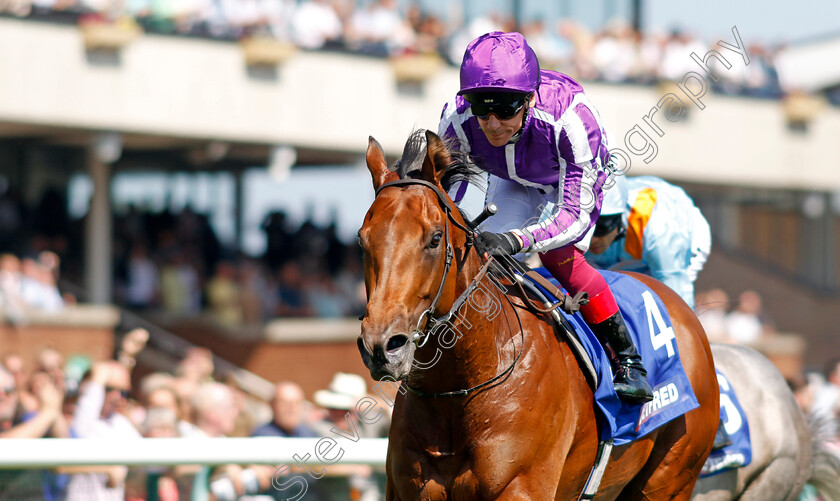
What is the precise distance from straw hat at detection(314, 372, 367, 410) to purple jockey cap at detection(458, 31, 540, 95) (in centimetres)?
305

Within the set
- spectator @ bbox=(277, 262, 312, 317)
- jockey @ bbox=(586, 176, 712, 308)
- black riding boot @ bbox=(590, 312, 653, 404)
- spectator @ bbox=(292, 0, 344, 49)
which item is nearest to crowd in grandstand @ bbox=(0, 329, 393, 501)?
black riding boot @ bbox=(590, 312, 653, 404)

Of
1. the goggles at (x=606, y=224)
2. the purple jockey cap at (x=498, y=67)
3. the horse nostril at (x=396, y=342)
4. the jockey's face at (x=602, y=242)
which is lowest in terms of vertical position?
the jockey's face at (x=602, y=242)

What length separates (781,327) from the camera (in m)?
19.1

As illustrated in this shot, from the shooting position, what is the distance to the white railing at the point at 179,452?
408 cm

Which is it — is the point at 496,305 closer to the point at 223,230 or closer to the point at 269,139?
the point at 269,139

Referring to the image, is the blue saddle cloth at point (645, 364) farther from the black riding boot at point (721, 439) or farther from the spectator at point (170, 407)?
the spectator at point (170, 407)

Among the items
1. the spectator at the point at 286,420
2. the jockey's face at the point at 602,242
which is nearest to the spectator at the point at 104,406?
the spectator at the point at 286,420

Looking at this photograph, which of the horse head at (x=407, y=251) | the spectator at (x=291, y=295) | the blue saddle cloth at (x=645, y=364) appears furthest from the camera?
the spectator at (x=291, y=295)

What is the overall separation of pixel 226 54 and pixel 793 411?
779cm

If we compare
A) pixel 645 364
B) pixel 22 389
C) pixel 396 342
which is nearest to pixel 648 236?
pixel 645 364

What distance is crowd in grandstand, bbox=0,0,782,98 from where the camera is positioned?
1066cm

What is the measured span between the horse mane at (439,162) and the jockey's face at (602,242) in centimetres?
160

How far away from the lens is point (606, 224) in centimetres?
467

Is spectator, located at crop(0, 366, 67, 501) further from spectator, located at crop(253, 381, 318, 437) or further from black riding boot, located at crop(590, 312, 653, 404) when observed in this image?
black riding boot, located at crop(590, 312, 653, 404)
